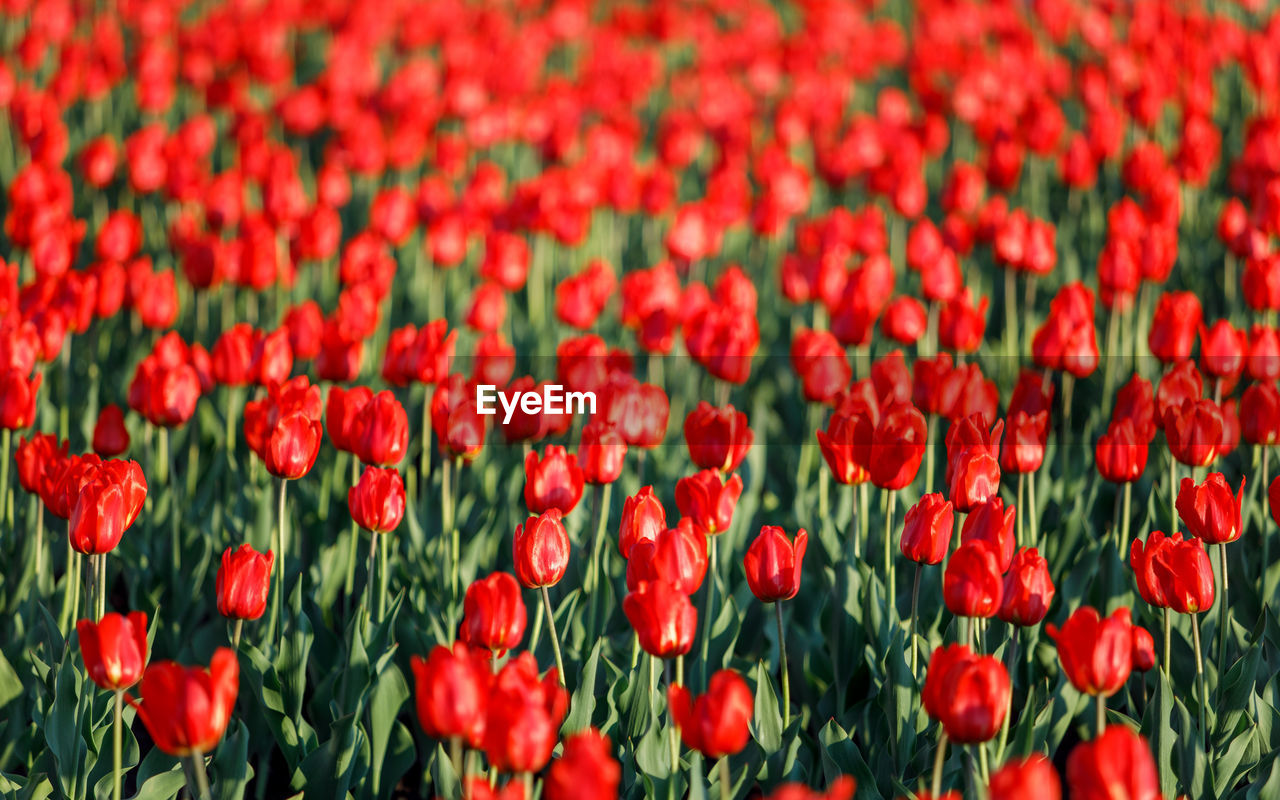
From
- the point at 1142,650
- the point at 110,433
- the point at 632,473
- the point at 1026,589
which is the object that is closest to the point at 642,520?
the point at 1026,589

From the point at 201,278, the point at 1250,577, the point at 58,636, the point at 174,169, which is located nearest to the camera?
the point at 58,636

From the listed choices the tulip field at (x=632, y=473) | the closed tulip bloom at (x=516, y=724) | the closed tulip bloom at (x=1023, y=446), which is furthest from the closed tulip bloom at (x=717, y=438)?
the closed tulip bloom at (x=516, y=724)

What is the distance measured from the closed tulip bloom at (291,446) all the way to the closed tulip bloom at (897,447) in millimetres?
1095

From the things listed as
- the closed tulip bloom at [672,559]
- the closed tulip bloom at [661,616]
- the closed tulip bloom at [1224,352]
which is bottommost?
the closed tulip bloom at [661,616]

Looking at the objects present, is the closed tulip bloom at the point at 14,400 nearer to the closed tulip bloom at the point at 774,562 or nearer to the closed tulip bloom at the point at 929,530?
the closed tulip bloom at the point at 774,562

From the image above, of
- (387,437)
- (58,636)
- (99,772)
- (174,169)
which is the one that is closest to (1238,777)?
(387,437)

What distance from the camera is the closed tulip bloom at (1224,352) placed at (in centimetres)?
291

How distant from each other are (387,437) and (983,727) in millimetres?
1325

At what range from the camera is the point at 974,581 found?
6.04 ft

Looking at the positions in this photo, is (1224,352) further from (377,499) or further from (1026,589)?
(377,499)

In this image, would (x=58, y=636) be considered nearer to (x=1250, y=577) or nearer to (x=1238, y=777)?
(x=1238, y=777)

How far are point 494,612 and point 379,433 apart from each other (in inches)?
26.9

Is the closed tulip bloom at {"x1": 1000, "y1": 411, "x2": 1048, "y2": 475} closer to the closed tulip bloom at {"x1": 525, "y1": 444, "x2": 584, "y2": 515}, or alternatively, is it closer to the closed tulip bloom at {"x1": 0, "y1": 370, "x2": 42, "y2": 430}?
the closed tulip bloom at {"x1": 525, "y1": 444, "x2": 584, "y2": 515}

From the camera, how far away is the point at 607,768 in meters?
1.30
